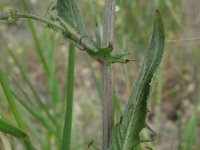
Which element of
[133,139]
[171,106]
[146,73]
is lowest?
[171,106]

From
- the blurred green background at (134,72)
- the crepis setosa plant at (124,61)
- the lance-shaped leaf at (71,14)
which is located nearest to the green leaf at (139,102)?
the crepis setosa plant at (124,61)

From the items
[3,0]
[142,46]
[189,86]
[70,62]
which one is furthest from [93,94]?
[70,62]

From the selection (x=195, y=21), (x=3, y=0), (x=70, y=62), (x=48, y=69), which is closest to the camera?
(x=70, y=62)

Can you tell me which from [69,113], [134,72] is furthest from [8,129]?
[134,72]

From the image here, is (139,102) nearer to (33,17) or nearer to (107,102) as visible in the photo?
(107,102)

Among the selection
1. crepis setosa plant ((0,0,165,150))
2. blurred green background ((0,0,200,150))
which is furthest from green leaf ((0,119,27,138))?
blurred green background ((0,0,200,150))

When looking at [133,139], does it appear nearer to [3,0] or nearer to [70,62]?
[70,62]

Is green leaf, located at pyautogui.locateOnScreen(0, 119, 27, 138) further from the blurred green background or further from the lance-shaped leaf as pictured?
the blurred green background
